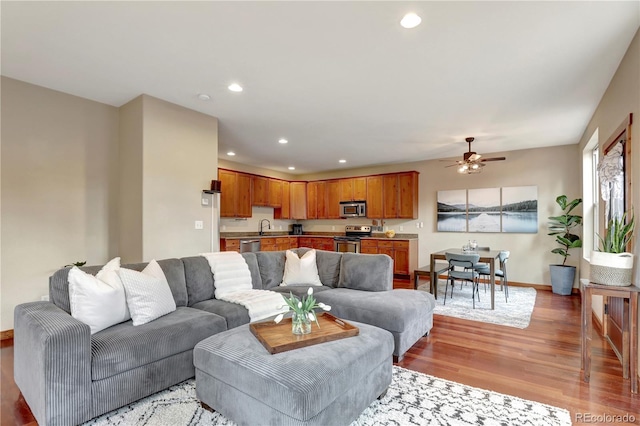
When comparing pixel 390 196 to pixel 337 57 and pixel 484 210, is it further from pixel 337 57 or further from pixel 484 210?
pixel 337 57

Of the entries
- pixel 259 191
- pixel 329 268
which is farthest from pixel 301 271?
pixel 259 191

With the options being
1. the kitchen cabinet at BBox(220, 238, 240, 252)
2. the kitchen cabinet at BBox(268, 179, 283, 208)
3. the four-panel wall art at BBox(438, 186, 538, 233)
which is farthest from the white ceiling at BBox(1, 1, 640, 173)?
the kitchen cabinet at BBox(268, 179, 283, 208)

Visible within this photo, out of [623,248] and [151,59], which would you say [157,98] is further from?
[623,248]

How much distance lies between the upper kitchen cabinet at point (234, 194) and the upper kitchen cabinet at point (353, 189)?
2.38m

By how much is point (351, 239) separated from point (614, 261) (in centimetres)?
535

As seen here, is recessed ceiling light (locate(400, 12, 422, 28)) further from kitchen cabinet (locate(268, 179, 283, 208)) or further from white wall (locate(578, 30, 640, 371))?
kitchen cabinet (locate(268, 179, 283, 208))

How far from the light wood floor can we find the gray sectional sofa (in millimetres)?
211

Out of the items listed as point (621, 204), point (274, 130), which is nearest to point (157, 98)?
point (274, 130)

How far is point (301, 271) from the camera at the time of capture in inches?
152

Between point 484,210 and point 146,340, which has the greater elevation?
point 484,210

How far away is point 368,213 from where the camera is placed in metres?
7.70

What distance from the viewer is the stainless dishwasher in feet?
21.1

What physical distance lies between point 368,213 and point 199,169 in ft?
14.7

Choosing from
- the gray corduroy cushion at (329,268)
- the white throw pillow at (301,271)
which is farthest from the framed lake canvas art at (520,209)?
the white throw pillow at (301,271)
